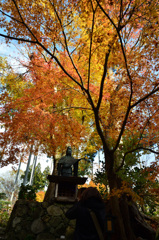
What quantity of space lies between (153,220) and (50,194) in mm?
6306

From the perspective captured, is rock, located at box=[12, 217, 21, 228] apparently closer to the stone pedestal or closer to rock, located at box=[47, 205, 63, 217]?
rock, located at box=[47, 205, 63, 217]

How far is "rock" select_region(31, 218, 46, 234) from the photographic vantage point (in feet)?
20.7

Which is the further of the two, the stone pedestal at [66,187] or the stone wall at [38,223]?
the stone pedestal at [66,187]

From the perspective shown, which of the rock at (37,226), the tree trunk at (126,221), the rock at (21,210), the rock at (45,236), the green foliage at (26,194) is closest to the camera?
the tree trunk at (126,221)

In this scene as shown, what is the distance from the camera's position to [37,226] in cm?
641

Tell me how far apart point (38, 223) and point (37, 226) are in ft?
0.35

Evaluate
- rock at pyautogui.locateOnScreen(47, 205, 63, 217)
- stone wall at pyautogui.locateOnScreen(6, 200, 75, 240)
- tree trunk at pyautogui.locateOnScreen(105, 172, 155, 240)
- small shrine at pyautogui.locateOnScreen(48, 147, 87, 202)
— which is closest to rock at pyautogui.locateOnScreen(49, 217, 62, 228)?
stone wall at pyautogui.locateOnScreen(6, 200, 75, 240)

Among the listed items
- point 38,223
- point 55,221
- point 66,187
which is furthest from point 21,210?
point 66,187

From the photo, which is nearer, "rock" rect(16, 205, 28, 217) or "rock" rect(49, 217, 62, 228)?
"rock" rect(49, 217, 62, 228)

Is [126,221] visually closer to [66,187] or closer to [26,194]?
[66,187]

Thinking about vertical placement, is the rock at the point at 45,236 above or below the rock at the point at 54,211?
below

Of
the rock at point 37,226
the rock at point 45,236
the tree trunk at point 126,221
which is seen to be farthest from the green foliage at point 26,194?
the tree trunk at point 126,221

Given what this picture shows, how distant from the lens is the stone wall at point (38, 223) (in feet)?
20.2

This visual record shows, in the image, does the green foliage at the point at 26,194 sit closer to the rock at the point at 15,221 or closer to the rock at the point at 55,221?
the rock at the point at 15,221
